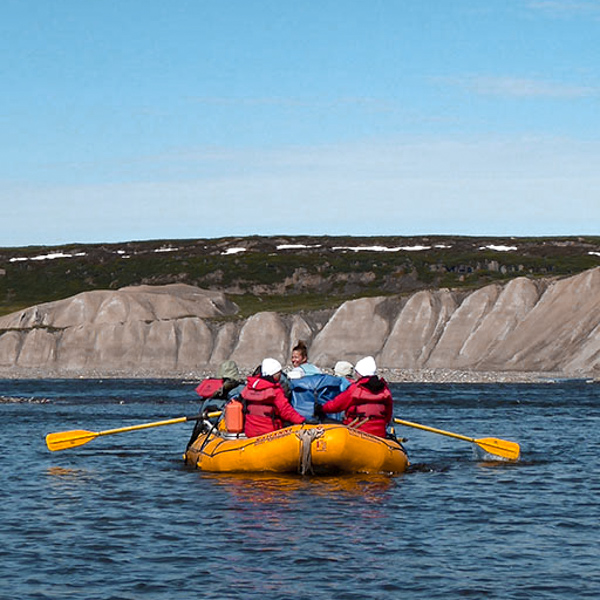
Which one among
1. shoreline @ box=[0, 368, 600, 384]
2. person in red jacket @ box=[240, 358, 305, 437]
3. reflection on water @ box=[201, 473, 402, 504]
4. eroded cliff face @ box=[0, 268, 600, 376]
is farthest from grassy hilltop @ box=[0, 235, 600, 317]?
reflection on water @ box=[201, 473, 402, 504]

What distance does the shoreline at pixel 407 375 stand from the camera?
75.1 m

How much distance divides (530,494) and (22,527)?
9642 millimetres

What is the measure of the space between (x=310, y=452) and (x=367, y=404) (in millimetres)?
2023

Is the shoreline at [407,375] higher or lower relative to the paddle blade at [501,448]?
lower

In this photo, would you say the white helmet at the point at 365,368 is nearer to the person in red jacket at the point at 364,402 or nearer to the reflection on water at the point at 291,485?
the person in red jacket at the point at 364,402

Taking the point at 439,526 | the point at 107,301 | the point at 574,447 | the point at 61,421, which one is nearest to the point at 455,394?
the point at 61,421

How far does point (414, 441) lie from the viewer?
34.6 m

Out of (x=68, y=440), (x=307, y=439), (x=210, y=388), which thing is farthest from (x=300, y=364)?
(x=68, y=440)

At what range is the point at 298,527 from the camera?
19.2m

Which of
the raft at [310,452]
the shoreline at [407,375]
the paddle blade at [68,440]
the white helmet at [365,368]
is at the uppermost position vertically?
the white helmet at [365,368]

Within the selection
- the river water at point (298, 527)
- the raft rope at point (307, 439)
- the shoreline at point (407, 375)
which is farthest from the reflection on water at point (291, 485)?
the shoreline at point (407, 375)

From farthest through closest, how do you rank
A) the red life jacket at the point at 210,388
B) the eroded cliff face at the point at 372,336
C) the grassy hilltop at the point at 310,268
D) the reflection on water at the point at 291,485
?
the grassy hilltop at the point at 310,268 < the eroded cliff face at the point at 372,336 < the red life jacket at the point at 210,388 < the reflection on water at the point at 291,485

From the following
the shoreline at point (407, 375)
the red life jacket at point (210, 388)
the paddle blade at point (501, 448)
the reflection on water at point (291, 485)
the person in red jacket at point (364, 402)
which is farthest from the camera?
the shoreline at point (407, 375)

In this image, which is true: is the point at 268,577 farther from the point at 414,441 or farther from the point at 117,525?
the point at 414,441
